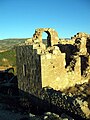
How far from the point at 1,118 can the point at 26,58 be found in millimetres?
4683

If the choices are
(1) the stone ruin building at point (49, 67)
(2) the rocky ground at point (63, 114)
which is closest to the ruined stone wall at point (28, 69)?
(1) the stone ruin building at point (49, 67)

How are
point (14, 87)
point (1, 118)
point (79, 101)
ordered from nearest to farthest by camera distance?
point (79, 101) → point (1, 118) → point (14, 87)

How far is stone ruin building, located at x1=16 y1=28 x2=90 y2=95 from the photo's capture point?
A: 1719 cm

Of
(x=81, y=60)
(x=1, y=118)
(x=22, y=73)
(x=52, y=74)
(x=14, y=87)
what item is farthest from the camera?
(x=14, y=87)

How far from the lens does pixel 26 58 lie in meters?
18.6

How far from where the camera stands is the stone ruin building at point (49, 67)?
17.2m

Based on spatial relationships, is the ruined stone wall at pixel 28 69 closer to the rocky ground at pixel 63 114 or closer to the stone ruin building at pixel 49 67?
the stone ruin building at pixel 49 67

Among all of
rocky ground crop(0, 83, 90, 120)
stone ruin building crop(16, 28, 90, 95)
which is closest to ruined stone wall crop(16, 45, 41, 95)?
stone ruin building crop(16, 28, 90, 95)

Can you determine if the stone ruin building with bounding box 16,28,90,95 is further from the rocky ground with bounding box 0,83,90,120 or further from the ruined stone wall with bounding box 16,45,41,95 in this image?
the rocky ground with bounding box 0,83,90,120

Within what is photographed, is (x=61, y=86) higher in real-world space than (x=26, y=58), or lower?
lower

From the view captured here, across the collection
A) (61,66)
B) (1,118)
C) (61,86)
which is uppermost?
(61,66)

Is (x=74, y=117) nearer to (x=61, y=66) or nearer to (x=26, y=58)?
(x=61, y=66)

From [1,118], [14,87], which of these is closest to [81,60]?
[14,87]

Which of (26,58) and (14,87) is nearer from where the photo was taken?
(26,58)
